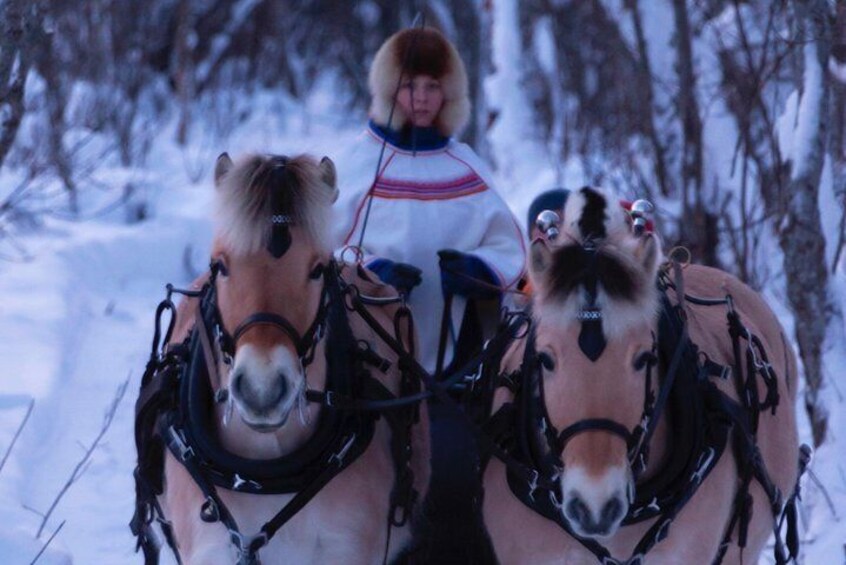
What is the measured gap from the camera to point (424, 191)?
4977 millimetres

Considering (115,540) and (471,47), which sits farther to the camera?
(471,47)

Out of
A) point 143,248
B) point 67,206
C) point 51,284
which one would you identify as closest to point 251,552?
point 51,284

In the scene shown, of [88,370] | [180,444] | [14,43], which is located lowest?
[88,370]

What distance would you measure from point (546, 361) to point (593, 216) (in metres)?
0.53

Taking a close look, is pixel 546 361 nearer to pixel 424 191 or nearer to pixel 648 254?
pixel 648 254

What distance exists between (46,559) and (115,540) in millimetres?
1095

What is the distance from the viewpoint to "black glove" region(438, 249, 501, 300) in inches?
186

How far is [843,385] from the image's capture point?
20.1 ft

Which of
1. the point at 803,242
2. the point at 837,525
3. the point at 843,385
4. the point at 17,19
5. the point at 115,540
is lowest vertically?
the point at 115,540

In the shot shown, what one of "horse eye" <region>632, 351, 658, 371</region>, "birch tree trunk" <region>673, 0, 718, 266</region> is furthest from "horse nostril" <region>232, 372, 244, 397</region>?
"birch tree trunk" <region>673, 0, 718, 266</region>

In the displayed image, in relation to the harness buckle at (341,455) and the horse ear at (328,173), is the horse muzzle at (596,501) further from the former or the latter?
the horse ear at (328,173)

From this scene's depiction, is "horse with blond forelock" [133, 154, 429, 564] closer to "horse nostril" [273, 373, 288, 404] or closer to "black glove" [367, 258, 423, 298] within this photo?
"horse nostril" [273, 373, 288, 404]

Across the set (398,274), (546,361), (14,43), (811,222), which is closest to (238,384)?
(546,361)

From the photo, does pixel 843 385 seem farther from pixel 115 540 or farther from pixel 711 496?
pixel 115 540
